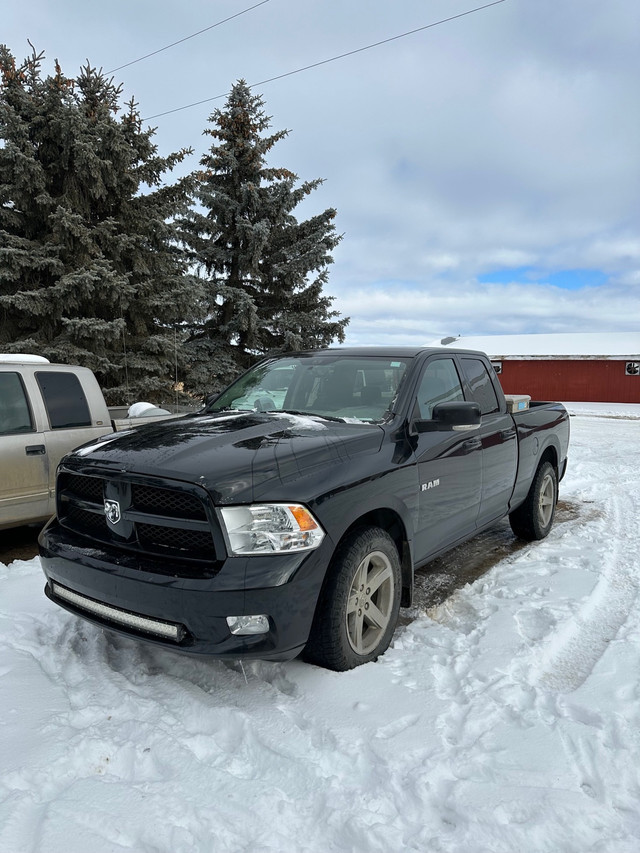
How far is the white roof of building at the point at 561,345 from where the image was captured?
33906mm

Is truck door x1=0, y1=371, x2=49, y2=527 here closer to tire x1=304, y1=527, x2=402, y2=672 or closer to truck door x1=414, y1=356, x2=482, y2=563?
tire x1=304, y1=527, x2=402, y2=672

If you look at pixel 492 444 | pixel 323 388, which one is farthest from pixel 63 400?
pixel 492 444

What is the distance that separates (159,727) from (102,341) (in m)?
11.1

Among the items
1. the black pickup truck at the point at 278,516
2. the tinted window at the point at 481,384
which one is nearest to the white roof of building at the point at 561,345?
the tinted window at the point at 481,384

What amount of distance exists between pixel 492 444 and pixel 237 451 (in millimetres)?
2455

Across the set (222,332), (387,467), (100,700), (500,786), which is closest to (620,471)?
(387,467)

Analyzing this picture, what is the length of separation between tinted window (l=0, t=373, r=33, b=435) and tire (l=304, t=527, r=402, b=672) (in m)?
3.55

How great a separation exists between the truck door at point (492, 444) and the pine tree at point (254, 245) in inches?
505

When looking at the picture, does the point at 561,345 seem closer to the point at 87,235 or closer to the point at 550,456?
the point at 87,235

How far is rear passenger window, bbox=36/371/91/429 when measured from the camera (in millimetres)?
5379

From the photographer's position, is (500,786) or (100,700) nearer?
(500,786)

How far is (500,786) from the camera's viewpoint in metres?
2.26

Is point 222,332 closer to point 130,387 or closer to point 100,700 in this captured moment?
point 130,387

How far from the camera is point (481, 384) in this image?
16.1ft
